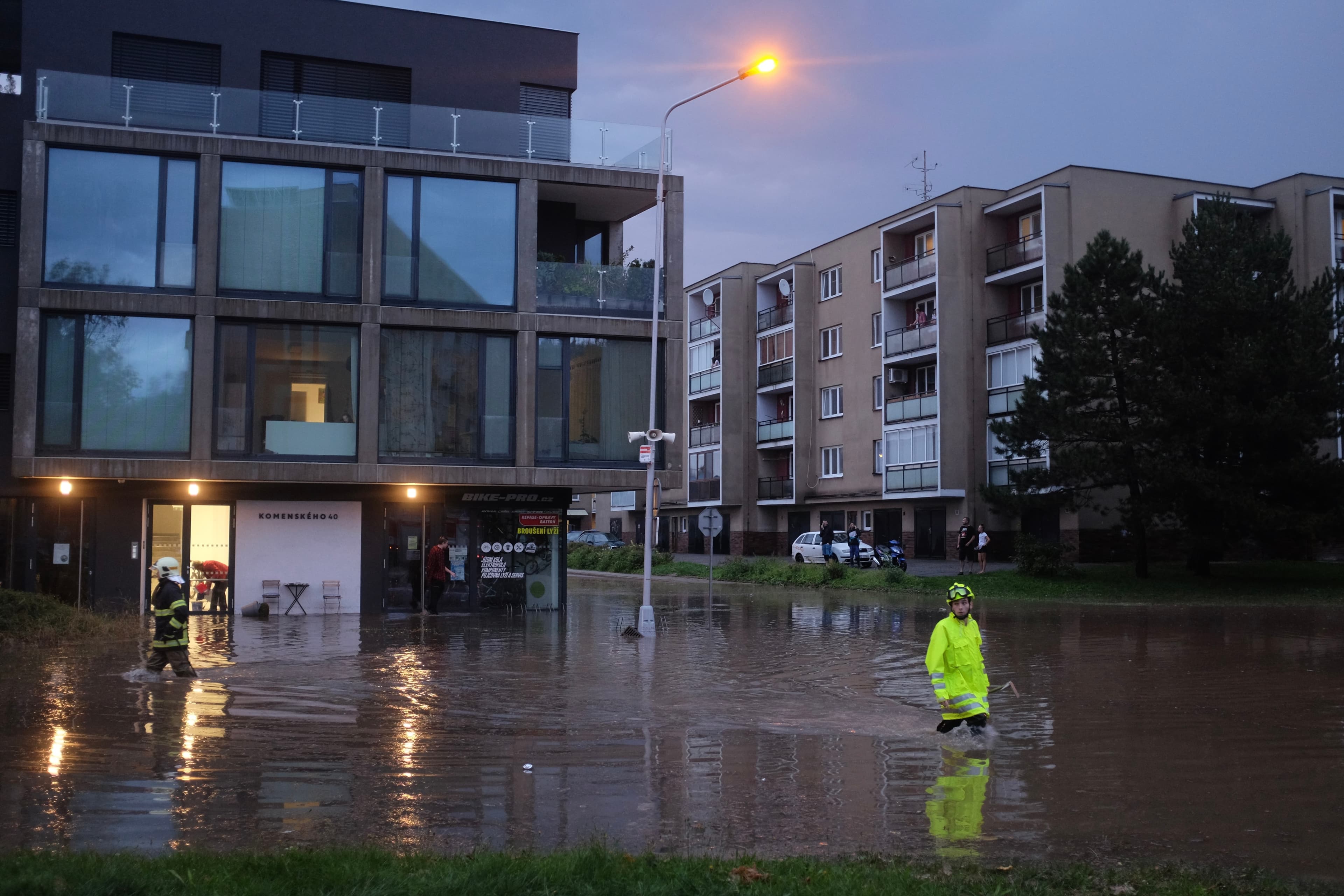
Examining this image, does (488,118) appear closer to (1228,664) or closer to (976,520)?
(1228,664)

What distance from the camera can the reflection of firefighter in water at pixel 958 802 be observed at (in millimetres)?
7410

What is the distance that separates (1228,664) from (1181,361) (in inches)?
701

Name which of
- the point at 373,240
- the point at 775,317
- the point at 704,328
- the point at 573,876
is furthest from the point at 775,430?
the point at 573,876

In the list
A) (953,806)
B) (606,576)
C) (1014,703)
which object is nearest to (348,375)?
(1014,703)

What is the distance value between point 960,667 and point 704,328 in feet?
188

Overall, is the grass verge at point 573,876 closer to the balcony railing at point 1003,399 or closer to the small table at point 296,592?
the small table at point 296,592

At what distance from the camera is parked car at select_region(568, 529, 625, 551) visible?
200ft

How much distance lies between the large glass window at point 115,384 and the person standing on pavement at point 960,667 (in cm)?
1880

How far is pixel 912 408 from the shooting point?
165 ft

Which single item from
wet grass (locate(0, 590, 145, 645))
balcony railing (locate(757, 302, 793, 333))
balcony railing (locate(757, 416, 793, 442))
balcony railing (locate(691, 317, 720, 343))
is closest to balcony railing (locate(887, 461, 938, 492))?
balcony railing (locate(757, 416, 793, 442))

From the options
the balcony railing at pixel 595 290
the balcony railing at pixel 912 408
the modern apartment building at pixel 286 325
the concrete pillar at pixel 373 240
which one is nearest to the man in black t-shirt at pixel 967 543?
the balcony railing at pixel 912 408

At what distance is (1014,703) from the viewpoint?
13.7 metres

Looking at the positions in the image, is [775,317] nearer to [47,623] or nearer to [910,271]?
[910,271]

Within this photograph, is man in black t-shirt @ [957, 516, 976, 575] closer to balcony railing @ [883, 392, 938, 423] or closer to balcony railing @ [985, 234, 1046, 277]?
balcony railing @ [883, 392, 938, 423]
